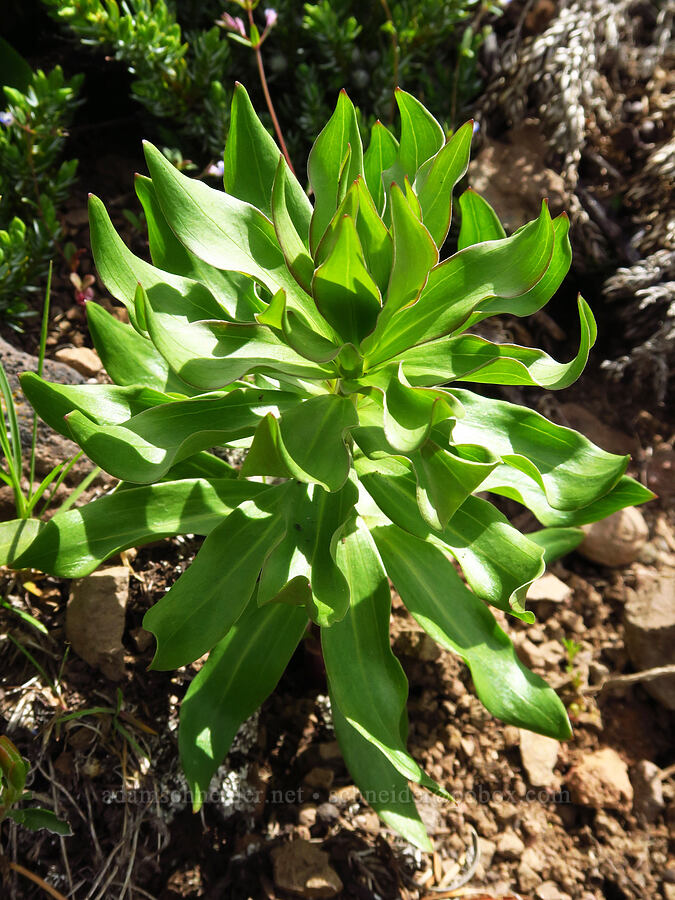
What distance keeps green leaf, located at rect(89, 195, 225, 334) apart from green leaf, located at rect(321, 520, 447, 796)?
0.81 meters

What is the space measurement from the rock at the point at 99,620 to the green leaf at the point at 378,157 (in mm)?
1377

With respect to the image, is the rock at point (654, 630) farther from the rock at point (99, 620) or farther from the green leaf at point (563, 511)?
the rock at point (99, 620)

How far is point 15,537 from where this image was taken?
1.83 meters

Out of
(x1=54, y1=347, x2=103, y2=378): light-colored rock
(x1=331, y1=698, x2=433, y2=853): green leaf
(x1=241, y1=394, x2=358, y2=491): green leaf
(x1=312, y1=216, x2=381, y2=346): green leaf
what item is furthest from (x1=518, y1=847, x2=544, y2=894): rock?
(x1=54, y1=347, x2=103, y2=378): light-colored rock

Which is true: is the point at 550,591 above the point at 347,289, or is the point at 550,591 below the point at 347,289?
below

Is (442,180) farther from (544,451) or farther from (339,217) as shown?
(544,451)

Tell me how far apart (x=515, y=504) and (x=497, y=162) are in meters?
1.63

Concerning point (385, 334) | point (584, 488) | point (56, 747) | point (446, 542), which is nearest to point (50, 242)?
point (385, 334)

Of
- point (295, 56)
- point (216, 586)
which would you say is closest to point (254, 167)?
point (216, 586)

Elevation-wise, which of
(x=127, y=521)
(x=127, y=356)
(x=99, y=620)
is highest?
(x=127, y=356)

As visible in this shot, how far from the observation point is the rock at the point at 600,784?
2.28 meters

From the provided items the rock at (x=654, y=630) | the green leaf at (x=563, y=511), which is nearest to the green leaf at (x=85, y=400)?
the green leaf at (x=563, y=511)

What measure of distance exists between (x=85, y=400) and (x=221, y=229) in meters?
0.54

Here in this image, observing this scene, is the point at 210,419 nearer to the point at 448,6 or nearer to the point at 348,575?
the point at 348,575
